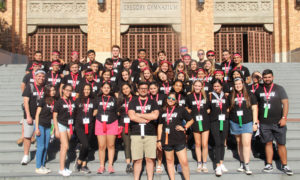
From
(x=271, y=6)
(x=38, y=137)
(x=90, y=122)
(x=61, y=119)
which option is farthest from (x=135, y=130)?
(x=271, y=6)

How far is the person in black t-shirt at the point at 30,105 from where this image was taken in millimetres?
5832

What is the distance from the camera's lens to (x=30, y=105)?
19.5 feet

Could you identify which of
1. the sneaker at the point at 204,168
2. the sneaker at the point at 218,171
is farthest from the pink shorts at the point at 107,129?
the sneaker at the point at 218,171

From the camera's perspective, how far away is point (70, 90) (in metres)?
5.75

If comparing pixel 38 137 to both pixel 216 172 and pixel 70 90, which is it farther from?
pixel 216 172

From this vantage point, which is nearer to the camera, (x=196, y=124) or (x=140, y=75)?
(x=196, y=124)

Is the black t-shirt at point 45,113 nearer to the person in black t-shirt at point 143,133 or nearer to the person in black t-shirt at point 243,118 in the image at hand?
the person in black t-shirt at point 143,133

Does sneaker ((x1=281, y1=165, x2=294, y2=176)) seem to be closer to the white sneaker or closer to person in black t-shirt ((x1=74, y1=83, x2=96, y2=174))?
person in black t-shirt ((x1=74, y1=83, x2=96, y2=174))

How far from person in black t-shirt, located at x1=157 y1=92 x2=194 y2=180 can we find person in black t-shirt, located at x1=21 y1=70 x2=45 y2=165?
269cm

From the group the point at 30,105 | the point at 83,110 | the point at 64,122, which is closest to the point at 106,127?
the point at 83,110

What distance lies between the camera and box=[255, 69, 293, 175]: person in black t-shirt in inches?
222

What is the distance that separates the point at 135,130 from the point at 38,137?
81.4 inches

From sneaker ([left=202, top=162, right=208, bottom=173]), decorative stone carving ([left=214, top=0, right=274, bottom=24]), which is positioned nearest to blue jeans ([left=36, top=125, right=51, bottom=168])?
sneaker ([left=202, top=162, right=208, bottom=173])

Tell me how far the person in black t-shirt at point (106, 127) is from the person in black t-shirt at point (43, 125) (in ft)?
3.29
